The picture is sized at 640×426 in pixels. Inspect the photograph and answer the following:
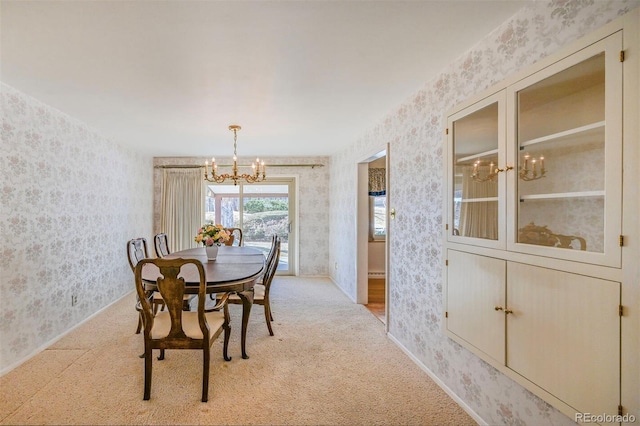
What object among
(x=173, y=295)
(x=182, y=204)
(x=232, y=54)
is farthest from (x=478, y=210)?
(x=182, y=204)

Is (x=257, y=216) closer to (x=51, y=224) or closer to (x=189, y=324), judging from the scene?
(x=51, y=224)

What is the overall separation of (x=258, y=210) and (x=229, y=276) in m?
3.37

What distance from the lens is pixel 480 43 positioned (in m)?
1.77

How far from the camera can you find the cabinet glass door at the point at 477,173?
1606 millimetres

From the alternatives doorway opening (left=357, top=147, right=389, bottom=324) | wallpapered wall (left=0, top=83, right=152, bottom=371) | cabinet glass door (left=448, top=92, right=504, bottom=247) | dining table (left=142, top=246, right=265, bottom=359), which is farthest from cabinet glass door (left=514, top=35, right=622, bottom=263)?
wallpapered wall (left=0, top=83, right=152, bottom=371)

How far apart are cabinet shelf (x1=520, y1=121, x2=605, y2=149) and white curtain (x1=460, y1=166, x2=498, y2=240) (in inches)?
12.8

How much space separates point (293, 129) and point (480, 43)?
236cm

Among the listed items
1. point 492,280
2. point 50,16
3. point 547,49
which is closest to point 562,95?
point 547,49

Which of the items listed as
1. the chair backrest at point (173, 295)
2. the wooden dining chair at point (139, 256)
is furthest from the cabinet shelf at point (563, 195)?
the wooden dining chair at point (139, 256)

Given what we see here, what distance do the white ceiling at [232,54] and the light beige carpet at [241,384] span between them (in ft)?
7.59

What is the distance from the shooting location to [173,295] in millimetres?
1915

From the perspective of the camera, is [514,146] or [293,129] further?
[293,129]

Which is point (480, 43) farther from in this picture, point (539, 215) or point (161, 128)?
point (161, 128)

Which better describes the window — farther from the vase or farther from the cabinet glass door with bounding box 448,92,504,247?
the cabinet glass door with bounding box 448,92,504,247
